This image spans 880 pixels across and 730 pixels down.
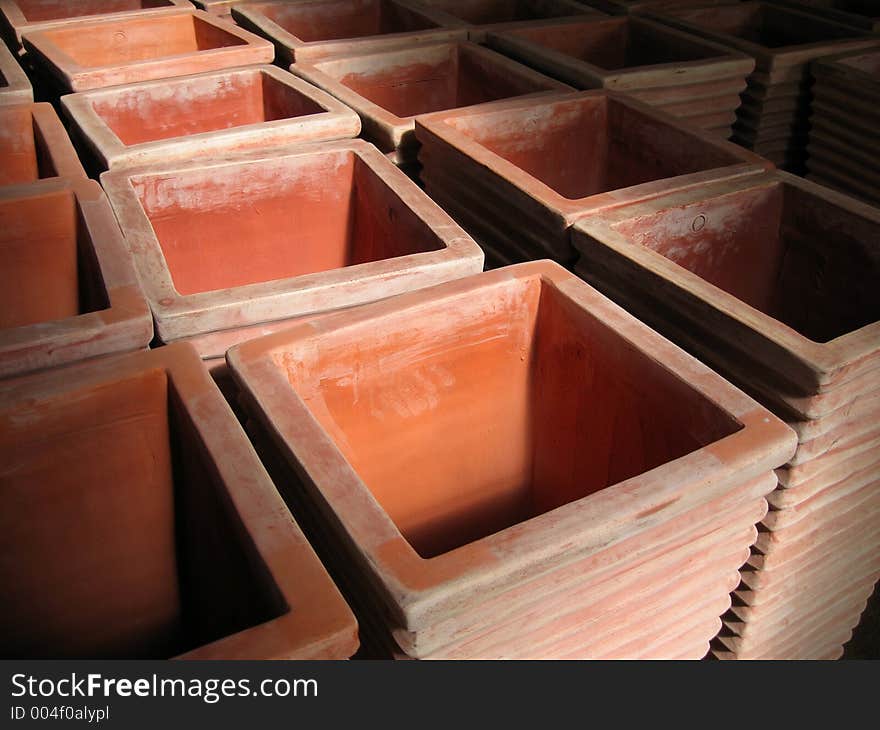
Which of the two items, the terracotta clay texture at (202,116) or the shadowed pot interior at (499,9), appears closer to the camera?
the terracotta clay texture at (202,116)

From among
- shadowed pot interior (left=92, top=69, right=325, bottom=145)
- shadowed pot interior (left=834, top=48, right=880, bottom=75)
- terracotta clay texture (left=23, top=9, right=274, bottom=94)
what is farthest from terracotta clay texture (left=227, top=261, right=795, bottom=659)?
shadowed pot interior (left=834, top=48, right=880, bottom=75)

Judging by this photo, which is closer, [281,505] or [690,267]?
[281,505]

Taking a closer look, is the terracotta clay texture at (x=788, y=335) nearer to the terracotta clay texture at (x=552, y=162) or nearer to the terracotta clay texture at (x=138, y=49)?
the terracotta clay texture at (x=552, y=162)

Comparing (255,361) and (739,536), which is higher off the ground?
(255,361)

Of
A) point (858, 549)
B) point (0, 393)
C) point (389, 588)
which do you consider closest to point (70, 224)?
point (0, 393)

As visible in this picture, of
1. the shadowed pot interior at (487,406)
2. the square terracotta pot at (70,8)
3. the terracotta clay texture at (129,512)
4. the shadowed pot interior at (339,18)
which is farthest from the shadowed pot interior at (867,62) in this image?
the terracotta clay texture at (129,512)

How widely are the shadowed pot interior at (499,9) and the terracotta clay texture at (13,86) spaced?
202 cm

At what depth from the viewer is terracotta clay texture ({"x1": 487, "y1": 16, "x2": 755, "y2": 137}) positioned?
3164 mm

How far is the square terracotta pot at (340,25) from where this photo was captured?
342 centimetres

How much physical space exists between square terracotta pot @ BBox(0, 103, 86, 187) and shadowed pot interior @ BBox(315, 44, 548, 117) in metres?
1.02

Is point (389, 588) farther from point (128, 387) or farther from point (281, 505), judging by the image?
point (128, 387)

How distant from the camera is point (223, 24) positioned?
368 centimetres

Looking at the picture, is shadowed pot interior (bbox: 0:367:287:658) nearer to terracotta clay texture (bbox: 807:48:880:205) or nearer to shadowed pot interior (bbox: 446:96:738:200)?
shadowed pot interior (bbox: 446:96:738:200)

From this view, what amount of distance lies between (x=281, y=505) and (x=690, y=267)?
148 centimetres
